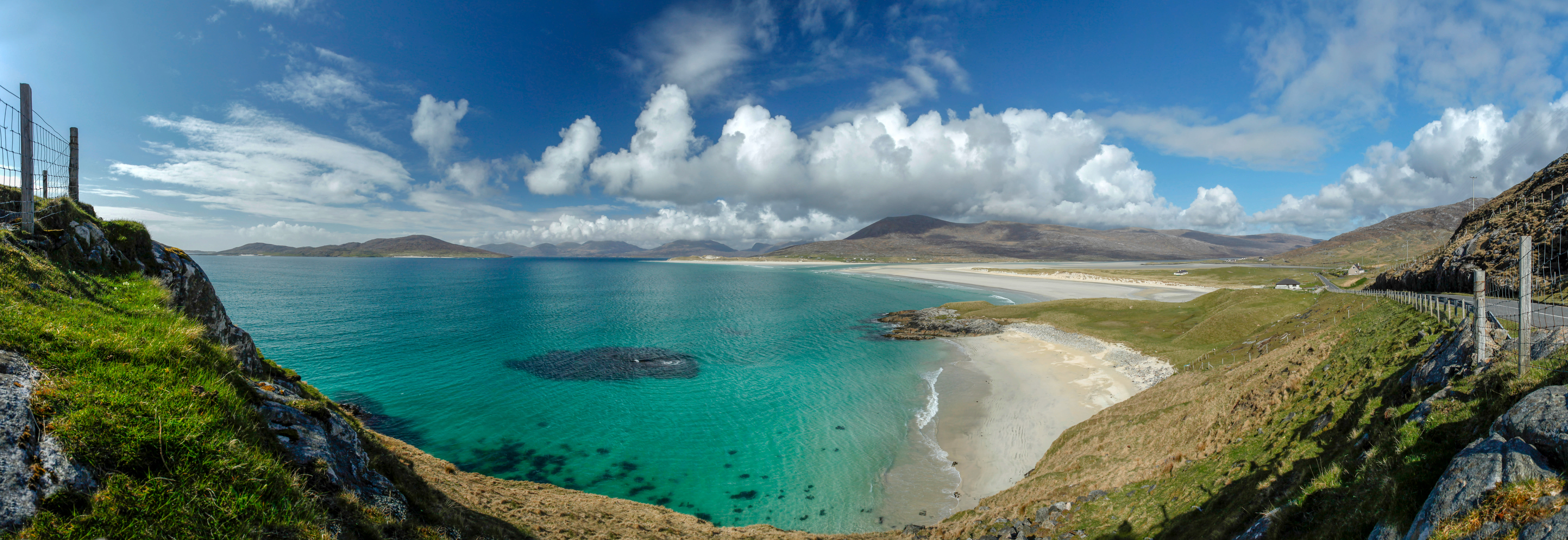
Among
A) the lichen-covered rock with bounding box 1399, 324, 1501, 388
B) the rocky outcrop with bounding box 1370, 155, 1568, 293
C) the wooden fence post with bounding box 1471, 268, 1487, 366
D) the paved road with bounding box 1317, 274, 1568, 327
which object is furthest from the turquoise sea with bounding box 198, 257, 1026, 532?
the rocky outcrop with bounding box 1370, 155, 1568, 293

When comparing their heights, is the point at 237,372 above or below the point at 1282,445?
above

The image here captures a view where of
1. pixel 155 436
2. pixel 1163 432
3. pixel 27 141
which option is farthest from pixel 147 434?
pixel 1163 432

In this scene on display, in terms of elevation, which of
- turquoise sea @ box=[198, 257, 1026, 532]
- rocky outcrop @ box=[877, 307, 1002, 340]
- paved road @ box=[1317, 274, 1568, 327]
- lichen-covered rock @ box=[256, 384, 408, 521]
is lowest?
turquoise sea @ box=[198, 257, 1026, 532]

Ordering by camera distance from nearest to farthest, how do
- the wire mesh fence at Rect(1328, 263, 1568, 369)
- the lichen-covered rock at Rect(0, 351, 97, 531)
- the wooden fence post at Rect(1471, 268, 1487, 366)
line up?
the lichen-covered rock at Rect(0, 351, 97, 531), the wire mesh fence at Rect(1328, 263, 1568, 369), the wooden fence post at Rect(1471, 268, 1487, 366)

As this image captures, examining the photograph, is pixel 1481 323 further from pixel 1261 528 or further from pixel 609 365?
pixel 609 365

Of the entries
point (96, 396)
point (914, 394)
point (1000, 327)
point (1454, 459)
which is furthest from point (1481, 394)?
point (1000, 327)

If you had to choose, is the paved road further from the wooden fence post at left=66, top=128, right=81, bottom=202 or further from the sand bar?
the sand bar

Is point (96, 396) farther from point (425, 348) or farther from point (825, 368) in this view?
point (425, 348)
